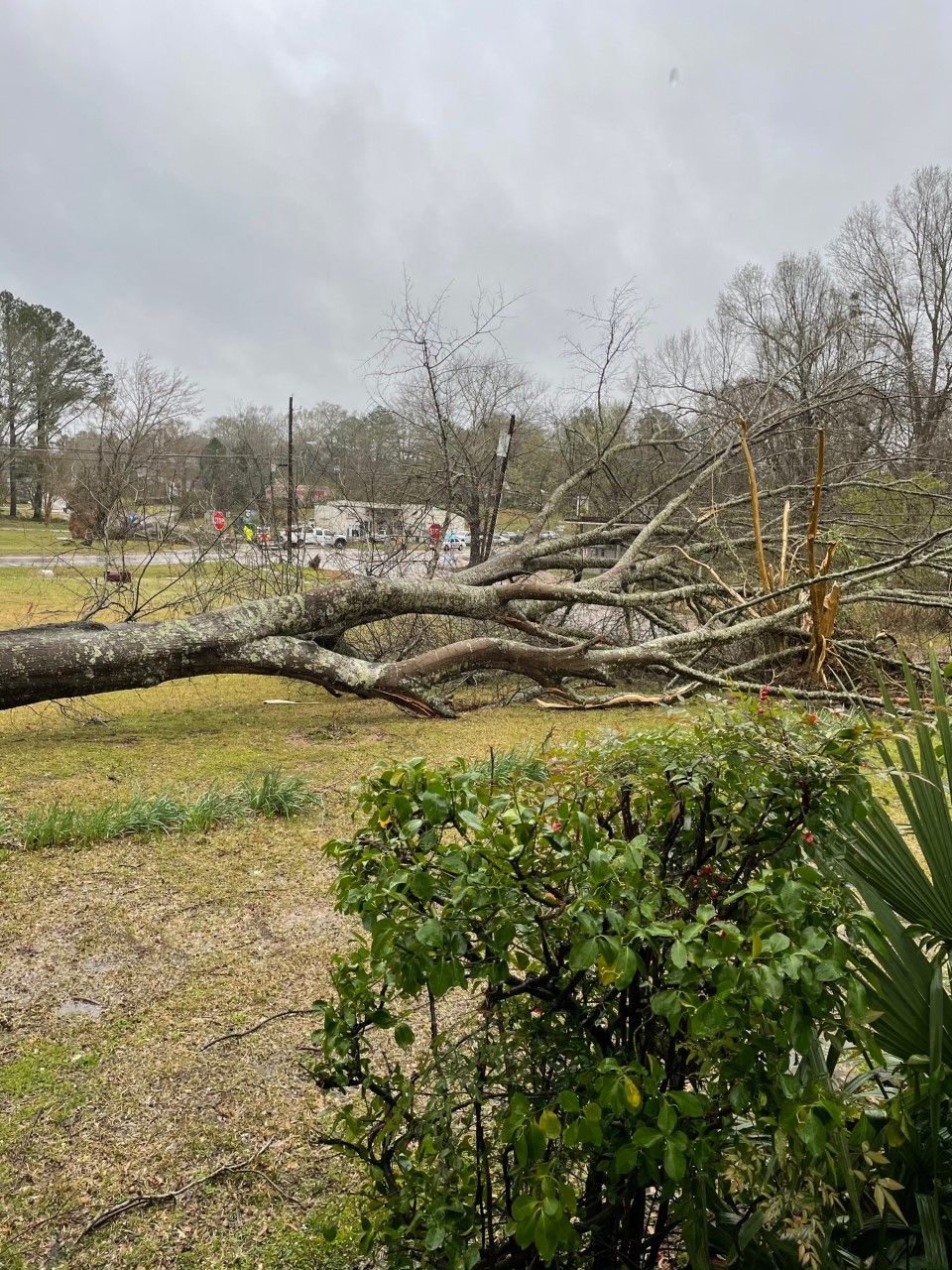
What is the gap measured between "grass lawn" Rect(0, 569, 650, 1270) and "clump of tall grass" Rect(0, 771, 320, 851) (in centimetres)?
9

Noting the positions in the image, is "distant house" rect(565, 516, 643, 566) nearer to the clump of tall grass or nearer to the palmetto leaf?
the clump of tall grass

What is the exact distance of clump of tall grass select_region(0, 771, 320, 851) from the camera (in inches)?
162

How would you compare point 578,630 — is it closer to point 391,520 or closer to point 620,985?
point 391,520

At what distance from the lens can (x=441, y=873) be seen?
4.42 feet

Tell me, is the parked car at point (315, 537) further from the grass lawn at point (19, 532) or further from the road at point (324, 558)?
the grass lawn at point (19, 532)

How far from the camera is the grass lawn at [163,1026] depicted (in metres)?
1.95

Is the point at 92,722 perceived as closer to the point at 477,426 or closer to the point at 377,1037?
the point at 377,1037

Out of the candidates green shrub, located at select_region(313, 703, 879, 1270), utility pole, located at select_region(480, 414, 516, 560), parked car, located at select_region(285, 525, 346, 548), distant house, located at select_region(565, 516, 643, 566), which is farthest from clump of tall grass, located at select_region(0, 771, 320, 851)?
utility pole, located at select_region(480, 414, 516, 560)

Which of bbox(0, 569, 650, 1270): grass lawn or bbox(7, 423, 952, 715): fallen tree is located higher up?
bbox(7, 423, 952, 715): fallen tree

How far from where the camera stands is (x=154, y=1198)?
2.01 meters

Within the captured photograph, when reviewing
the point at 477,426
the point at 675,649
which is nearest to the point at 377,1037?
the point at 675,649

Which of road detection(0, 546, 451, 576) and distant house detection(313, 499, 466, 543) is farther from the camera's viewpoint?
distant house detection(313, 499, 466, 543)

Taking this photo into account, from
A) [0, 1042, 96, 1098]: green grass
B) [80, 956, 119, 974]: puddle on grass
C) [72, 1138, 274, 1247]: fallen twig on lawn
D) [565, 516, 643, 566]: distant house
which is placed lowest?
[72, 1138, 274, 1247]: fallen twig on lawn

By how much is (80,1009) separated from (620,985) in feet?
7.65
